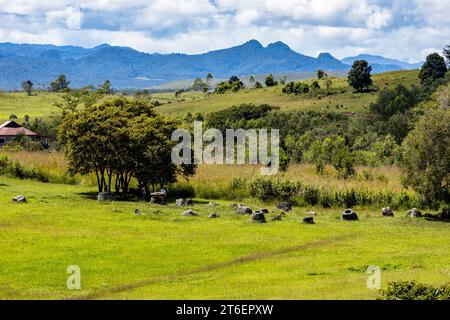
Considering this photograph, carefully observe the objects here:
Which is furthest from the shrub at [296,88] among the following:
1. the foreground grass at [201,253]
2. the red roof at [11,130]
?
the foreground grass at [201,253]

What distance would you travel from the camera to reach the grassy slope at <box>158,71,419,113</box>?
132500 mm

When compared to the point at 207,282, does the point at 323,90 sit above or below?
above

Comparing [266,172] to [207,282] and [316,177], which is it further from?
[207,282]

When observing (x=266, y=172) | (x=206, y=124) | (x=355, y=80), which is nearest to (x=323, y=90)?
(x=355, y=80)

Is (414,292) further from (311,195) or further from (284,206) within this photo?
(311,195)

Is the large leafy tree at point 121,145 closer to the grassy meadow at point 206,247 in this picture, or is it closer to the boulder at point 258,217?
the grassy meadow at point 206,247

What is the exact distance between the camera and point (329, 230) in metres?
28.2

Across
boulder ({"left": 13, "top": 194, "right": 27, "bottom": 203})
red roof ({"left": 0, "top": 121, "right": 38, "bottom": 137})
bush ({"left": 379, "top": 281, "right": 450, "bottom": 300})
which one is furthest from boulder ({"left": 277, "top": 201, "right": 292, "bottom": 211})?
red roof ({"left": 0, "top": 121, "right": 38, "bottom": 137})

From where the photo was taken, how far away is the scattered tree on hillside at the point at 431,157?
1278 inches

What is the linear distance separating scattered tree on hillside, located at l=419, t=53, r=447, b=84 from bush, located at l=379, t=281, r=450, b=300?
12355 cm

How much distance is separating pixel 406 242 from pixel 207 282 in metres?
10.5

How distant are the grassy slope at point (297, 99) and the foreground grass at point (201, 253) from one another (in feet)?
317

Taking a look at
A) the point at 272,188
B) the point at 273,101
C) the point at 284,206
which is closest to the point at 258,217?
the point at 284,206
